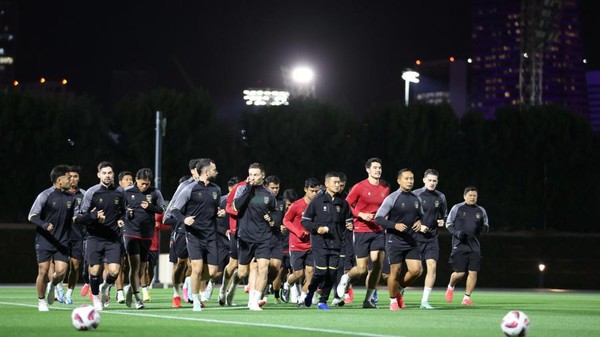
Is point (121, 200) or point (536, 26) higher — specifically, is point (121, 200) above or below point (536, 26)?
below

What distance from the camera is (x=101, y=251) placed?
18.8m

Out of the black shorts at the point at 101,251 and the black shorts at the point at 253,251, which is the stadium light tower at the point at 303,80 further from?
the black shorts at the point at 101,251

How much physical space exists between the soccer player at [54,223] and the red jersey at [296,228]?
434 centimetres

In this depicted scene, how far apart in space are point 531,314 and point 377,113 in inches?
1651

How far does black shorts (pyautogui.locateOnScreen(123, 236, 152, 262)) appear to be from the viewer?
21312 mm

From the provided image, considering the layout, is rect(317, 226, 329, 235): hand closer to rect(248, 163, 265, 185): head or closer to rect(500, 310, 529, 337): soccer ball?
rect(248, 163, 265, 185): head

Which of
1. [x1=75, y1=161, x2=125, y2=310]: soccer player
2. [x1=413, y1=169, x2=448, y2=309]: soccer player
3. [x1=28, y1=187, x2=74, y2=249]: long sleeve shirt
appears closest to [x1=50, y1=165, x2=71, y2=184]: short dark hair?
[x1=28, y1=187, x2=74, y2=249]: long sleeve shirt

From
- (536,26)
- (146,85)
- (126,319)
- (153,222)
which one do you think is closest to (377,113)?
(536,26)

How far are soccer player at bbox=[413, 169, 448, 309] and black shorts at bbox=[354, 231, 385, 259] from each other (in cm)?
65

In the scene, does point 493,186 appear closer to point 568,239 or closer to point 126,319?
point 568,239

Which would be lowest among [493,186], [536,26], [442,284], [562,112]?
[442,284]

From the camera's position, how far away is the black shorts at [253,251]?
63.2ft

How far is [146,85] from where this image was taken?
12838 centimetres

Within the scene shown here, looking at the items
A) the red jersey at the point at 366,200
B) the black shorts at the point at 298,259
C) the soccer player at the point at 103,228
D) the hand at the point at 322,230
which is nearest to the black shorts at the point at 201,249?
the soccer player at the point at 103,228
